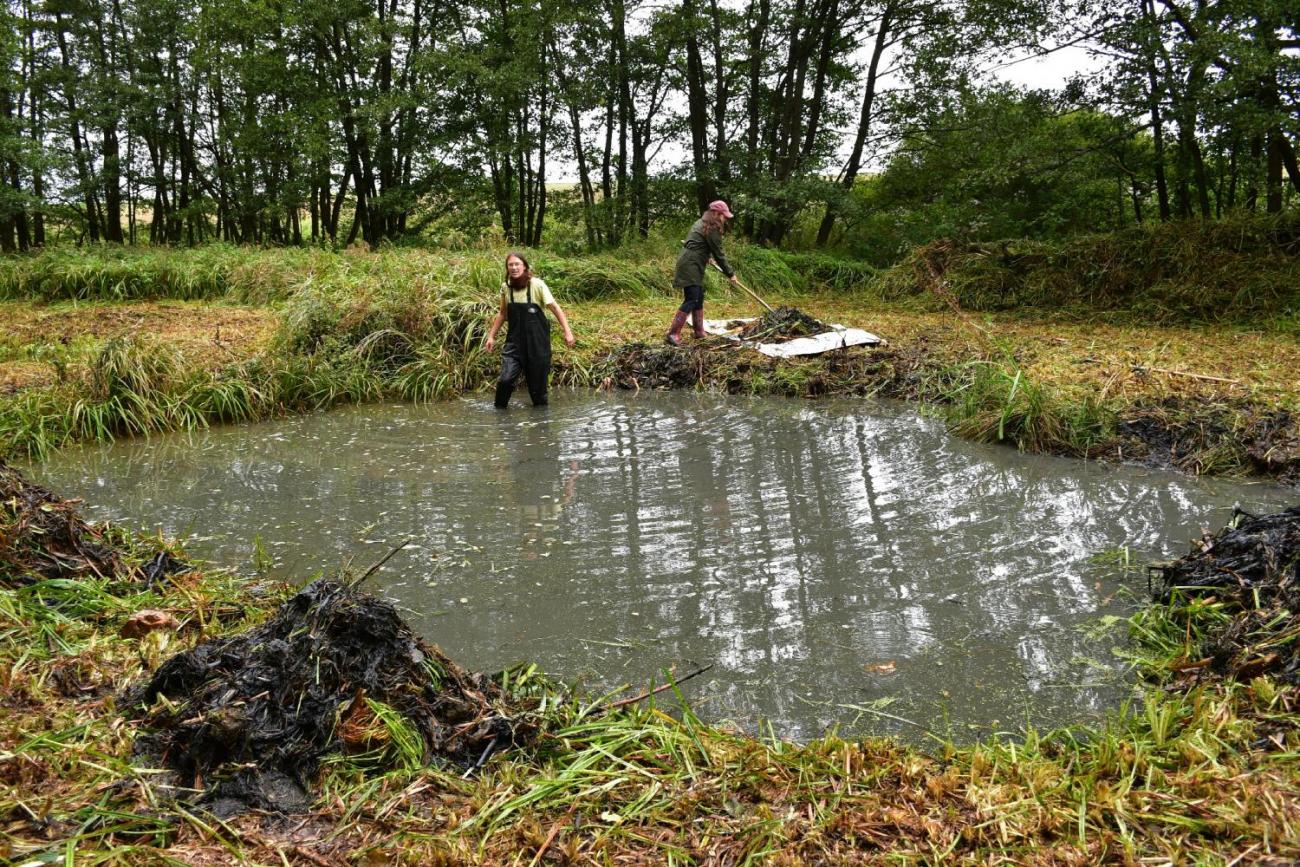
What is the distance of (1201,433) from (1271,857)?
4900 millimetres

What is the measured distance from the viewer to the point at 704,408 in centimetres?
852

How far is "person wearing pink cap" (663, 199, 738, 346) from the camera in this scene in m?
10.4

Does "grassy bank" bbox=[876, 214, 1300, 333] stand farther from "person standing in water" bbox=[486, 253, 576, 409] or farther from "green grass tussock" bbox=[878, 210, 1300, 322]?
"person standing in water" bbox=[486, 253, 576, 409]

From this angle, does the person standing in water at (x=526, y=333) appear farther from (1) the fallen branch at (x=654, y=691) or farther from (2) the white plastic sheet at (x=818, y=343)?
(1) the fallen branch at (x=654, y=691)

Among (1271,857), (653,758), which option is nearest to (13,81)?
(653,758)

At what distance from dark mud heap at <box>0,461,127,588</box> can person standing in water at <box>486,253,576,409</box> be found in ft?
14.9

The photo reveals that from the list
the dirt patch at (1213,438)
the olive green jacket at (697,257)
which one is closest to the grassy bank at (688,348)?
the dirt patch at (1213,438)

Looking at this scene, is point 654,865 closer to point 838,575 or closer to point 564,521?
point 838,575

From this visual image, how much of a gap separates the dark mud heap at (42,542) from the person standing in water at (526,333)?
455cm

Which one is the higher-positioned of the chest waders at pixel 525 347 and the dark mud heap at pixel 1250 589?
the chest waders at pixel 525 347

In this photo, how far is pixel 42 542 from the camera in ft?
12.5

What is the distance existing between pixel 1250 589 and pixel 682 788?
2563 mm

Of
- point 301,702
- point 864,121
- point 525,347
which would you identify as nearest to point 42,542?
point 301,702

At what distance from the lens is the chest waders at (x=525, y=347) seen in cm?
830
